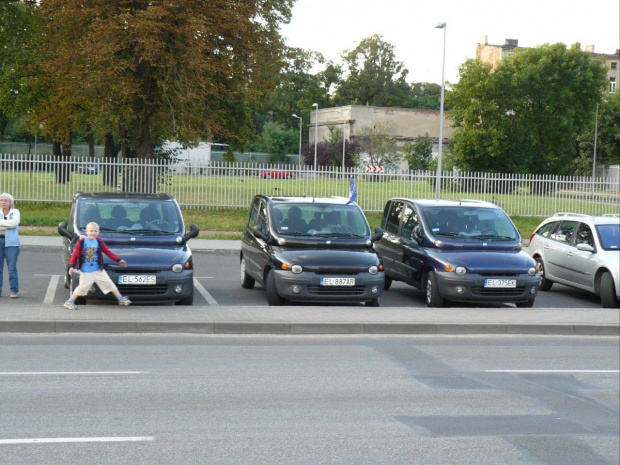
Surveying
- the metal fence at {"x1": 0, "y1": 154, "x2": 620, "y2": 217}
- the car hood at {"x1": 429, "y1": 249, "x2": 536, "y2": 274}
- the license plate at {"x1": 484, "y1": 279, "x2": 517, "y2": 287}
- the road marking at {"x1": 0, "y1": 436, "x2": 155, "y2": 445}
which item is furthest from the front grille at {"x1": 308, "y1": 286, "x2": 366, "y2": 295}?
the metal fence at {"x1": 0, "y1": 154, "x2": 620, "y2": 217}

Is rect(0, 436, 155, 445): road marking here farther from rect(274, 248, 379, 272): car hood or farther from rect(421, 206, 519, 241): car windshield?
rect(421, 206, 519, 241): car windshield

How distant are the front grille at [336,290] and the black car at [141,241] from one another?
190 cm

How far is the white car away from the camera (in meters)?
15.2

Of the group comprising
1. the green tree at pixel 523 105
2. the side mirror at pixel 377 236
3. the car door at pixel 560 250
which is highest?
the green tree at pixel 523 105

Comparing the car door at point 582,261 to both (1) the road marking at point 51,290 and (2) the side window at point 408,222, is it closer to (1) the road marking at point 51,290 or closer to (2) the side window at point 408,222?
(2) the side window at point 408,222

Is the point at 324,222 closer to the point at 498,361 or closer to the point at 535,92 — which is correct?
Answer: the point at 498,361

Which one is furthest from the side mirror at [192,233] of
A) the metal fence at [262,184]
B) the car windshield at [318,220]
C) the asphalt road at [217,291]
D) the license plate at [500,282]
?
the metal fence at [262,184]

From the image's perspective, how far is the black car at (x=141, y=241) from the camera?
1302cm

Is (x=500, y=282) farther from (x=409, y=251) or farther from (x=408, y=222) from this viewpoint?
(x=408, y=222)

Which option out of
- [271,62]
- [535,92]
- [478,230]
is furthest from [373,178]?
[535,92]

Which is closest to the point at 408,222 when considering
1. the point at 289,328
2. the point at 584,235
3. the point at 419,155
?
the point at 584,235

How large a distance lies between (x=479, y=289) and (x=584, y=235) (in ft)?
10.4

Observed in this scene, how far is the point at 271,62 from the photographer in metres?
36.5

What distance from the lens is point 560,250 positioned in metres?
16.8
